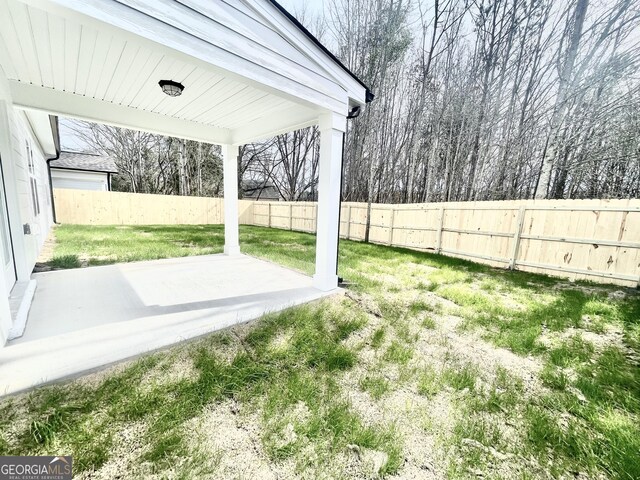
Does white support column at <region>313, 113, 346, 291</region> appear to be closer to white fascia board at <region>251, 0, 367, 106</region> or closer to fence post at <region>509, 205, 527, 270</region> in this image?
white fascia board at <region>251, 0, 367, 106</region>

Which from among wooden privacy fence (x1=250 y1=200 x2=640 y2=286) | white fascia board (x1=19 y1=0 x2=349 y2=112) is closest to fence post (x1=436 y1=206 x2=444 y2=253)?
wooden privacy fence (x1=250 y1=200 x2=640 y2=286)

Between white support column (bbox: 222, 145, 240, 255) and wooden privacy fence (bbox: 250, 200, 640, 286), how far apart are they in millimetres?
4866

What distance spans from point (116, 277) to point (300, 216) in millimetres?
8334

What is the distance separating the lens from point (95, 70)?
8.52 ft

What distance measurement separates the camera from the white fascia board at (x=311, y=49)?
87.1 inches

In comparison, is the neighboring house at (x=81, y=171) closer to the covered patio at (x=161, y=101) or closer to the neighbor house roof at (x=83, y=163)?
the neighbor house roof at (x=83, y=163)

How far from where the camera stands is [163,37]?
167 centimetres

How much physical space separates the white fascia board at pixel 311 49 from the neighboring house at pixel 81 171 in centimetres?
1346

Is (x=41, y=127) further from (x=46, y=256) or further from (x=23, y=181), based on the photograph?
(x=46, y=256)

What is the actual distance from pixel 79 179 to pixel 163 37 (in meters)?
14.2

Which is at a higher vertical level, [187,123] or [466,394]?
[187,123]

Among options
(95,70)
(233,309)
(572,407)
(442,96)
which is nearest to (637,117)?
(442,96)

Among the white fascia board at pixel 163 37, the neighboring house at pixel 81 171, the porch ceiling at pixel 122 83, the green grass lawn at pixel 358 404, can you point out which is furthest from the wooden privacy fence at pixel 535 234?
the neighboring house at pixel 81 171

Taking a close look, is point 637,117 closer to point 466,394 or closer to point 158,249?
point 466,394
